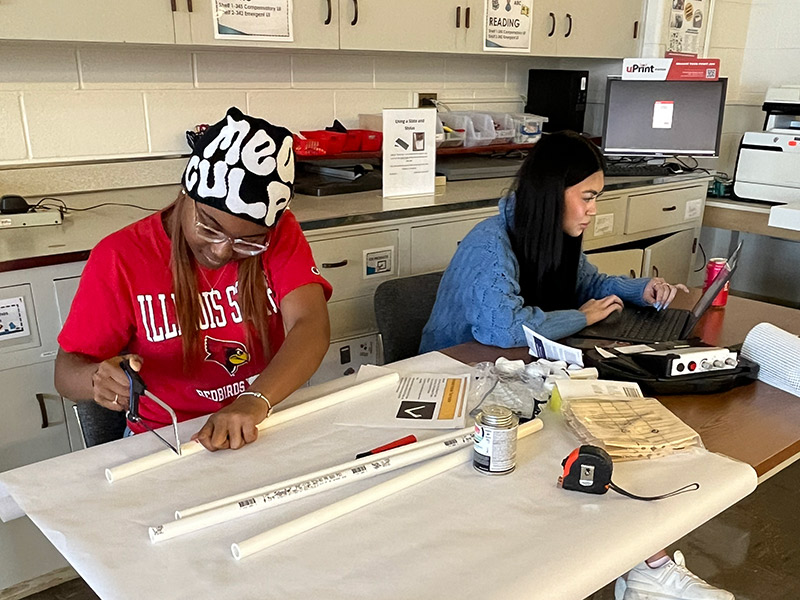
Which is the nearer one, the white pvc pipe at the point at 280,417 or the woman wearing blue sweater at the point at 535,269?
the white pvc pipe at the point at 280,417

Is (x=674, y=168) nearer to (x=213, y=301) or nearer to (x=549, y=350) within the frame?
(x=549, y=350)

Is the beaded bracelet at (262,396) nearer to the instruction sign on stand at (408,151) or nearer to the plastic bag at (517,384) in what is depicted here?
the plastic bag at (517,384)

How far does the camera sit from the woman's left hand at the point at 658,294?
1.72 m

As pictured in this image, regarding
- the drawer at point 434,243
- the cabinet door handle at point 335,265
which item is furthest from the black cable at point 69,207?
the drawer at point 434,243

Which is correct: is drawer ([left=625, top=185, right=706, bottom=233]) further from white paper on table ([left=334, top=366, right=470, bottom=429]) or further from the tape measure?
the tape measure

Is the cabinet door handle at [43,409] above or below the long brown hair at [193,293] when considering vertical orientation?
below

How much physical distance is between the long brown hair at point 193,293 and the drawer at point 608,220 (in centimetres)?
174

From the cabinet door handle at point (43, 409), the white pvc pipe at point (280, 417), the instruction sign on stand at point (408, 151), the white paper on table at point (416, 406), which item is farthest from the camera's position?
the instruction sign on stand at point (408, 151)

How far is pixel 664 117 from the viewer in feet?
10.2

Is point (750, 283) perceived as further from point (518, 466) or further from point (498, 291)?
point (518, 466)

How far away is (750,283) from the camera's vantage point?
3979 millimetres

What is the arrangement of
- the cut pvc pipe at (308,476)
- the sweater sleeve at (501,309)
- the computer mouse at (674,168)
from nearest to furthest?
the cut pvc pipe at (308,476) < the sweater sleeve at (501,309) < the computer mouse at (674,168)

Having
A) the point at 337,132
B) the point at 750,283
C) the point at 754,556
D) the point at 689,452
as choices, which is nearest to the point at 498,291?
the point at 689,452

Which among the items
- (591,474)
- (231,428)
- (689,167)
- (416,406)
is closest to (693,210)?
(689,167)
